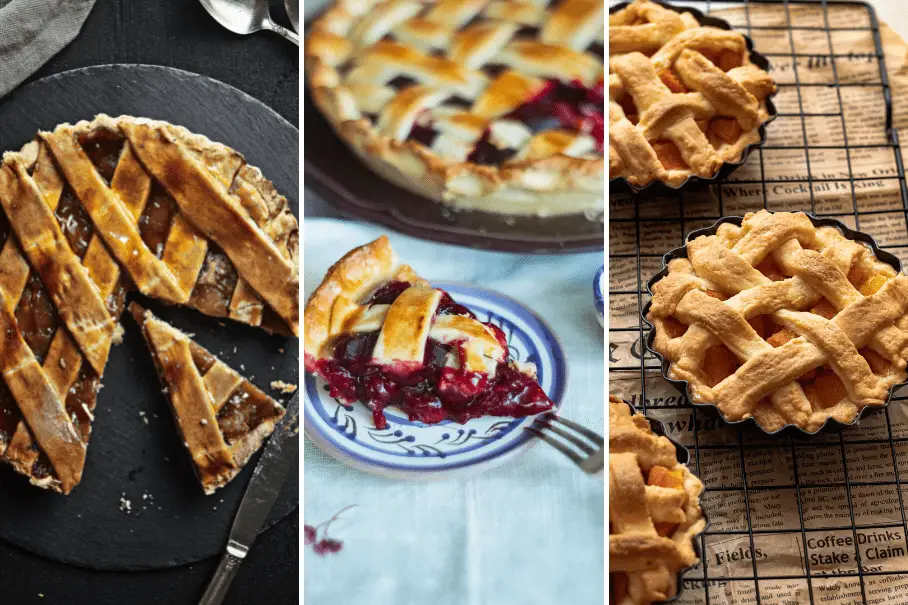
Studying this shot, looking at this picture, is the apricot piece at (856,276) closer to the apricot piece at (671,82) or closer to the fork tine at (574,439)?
the apricot piece at (671,82)

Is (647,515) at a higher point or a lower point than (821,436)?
higher

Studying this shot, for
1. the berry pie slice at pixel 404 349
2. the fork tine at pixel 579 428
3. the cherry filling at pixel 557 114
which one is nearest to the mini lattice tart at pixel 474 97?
the cherry filling at pixel 557 114

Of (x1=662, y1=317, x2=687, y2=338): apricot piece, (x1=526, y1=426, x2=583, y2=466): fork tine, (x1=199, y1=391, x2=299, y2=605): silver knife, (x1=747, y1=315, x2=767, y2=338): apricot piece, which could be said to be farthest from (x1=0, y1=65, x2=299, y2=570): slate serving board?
(x1=747, y1=315, x2=767, y2=338): apricot piece

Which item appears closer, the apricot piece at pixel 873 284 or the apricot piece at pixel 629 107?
the apricot piece at pixel 873 284

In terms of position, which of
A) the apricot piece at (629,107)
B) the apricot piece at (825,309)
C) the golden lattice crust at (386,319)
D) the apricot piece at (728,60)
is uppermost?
the golden lattice crust at (386,319)

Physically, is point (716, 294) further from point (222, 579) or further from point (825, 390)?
point (222, 579)

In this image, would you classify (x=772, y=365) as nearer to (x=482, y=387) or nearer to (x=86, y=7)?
(x=482, y=387)

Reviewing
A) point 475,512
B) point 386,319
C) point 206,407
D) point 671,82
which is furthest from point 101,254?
point 671,82
